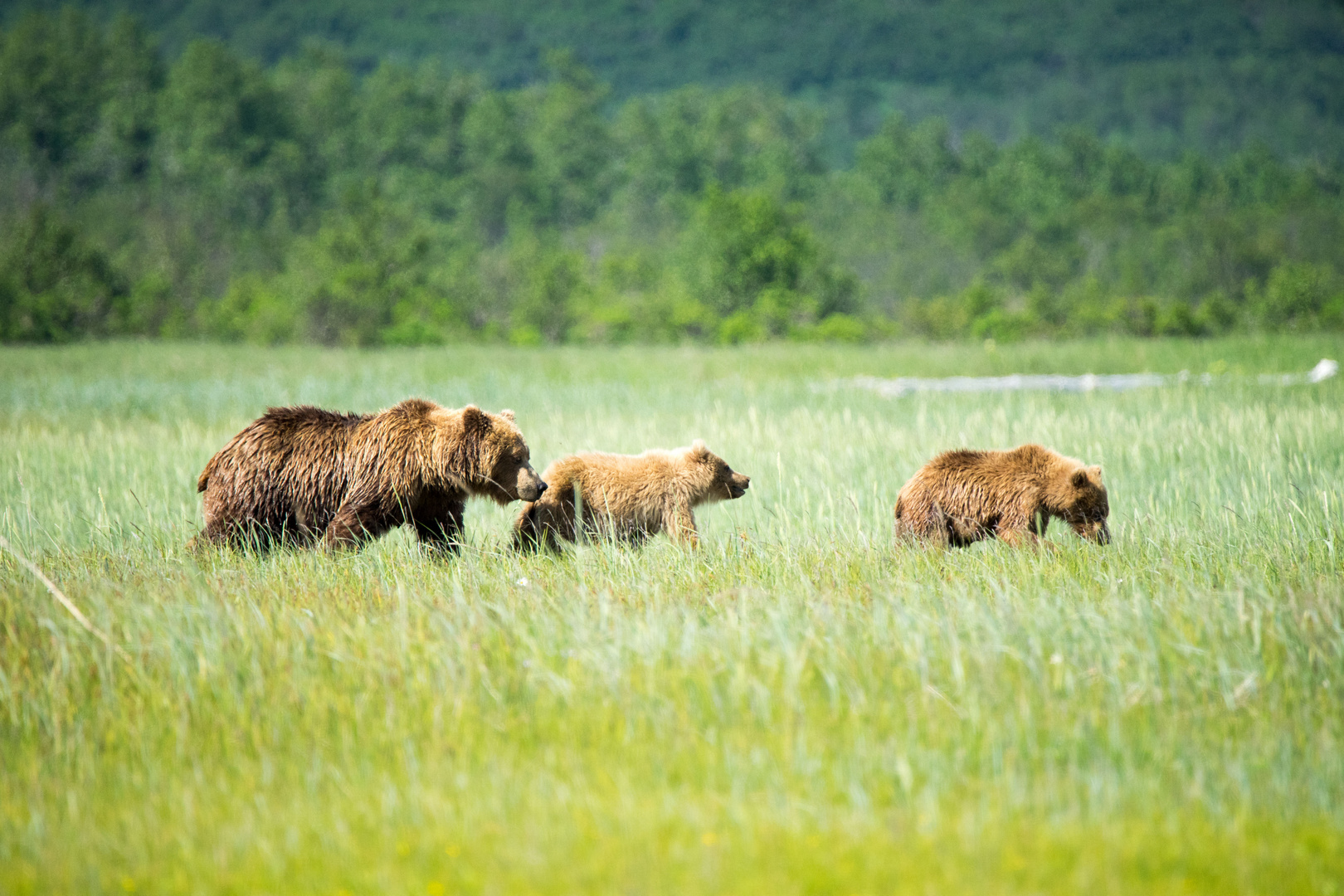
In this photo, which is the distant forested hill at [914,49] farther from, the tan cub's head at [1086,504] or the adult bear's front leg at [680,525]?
the adult bear's front leg at [680,525]

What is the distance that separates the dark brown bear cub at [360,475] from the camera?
217 inches

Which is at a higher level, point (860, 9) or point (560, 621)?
point (860, 9)

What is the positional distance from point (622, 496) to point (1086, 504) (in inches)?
92.4

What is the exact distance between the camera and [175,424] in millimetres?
12445

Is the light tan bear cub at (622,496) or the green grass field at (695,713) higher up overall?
the light tan bear cub at (622,496)

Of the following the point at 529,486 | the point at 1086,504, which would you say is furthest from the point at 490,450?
the point at 1086,504

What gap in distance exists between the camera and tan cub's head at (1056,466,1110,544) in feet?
18.1

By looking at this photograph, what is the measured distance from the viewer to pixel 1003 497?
562 centimetres

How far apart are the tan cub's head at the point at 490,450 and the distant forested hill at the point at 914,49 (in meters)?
118

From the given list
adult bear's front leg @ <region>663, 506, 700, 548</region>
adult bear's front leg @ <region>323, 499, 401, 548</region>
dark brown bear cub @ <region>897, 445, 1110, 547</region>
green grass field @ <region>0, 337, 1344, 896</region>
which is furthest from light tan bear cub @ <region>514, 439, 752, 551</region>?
dark brown bear cub @ <region>897, 445, 1110, 547</region>

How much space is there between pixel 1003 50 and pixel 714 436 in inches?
7233

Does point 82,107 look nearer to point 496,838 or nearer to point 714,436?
point 714,436

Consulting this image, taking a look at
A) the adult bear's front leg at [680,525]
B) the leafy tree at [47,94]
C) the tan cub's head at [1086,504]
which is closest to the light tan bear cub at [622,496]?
the adult bear's front leg at [680,525]

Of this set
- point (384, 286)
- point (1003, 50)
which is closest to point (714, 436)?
point (384, 286)
